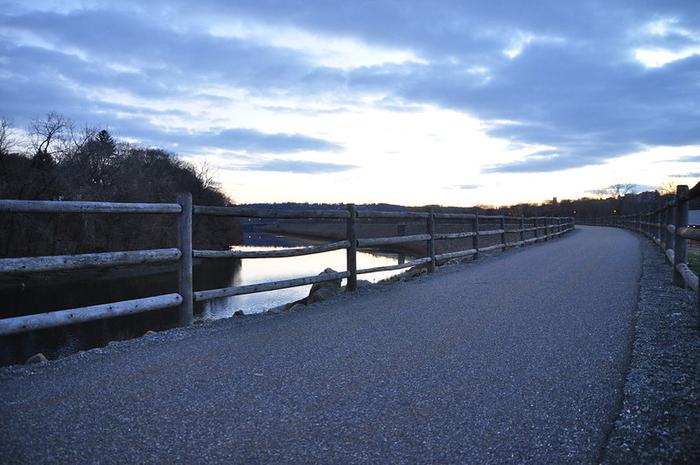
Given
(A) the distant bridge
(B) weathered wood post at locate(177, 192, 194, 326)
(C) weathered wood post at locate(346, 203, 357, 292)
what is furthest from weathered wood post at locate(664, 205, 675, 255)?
(B) weathered wood post at locate(177, 192, 194, 326)

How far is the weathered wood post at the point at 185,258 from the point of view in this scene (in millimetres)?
5422

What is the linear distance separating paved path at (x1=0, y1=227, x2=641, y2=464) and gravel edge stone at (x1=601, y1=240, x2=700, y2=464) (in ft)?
0.34

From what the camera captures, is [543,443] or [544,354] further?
[544,354]

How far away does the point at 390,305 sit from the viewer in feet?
20.5

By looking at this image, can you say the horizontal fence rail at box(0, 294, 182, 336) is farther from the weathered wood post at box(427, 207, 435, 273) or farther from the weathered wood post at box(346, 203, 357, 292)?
the weathered wood post at box(427, 207, 435, 273)

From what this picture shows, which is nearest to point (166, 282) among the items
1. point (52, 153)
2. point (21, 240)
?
point (21, 240)

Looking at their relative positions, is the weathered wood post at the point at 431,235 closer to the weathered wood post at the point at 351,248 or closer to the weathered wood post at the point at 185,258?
the weathered wood post at the point at 351,248

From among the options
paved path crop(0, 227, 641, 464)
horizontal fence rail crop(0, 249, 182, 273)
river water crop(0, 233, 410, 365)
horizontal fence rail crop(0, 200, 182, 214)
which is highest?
horizontal fence rail crop(0, 200, 182, 214)

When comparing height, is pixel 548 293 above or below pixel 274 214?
below

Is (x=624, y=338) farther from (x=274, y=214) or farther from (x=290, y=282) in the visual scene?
(x=274, y=214)

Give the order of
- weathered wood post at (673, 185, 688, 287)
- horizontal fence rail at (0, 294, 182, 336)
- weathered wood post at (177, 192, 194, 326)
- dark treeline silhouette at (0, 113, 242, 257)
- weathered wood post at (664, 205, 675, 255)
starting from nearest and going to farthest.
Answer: horizontal fence rail at (0, 294, 182, 336)
weathered wood post at (177, 192, 194, 326)
weathered wood post at (673, 185, 688, 287)
weathered wood post at (664, 205, 675, 255)
dark treeline silhouette at (0, 113, 242, 257)

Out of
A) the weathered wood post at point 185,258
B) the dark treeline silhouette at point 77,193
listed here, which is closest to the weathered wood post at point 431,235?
the weathered wood post at point 185,258

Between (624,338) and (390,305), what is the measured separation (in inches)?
106

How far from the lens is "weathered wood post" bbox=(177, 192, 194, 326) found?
5422mm
